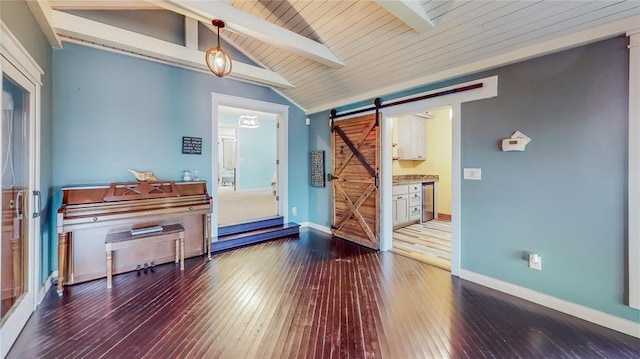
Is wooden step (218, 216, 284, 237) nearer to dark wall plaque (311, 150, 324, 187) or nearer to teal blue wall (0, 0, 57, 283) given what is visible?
dark wall plaque (311, 150, 324, 187)

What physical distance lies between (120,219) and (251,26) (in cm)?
271

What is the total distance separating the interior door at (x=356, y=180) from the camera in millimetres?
4332

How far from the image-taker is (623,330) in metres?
2.18

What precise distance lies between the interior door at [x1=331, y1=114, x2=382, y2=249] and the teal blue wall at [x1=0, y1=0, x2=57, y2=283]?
153 inches

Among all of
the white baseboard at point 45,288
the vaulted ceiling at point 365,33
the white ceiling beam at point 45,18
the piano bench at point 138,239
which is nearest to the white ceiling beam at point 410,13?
the vaulted ceiling at point 365,33

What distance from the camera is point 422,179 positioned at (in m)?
6.11

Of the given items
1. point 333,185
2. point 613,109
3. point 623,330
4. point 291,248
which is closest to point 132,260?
point 291,248

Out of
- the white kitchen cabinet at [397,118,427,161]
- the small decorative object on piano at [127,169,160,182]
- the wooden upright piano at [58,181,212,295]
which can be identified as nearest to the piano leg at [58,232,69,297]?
the wooden upright piano at [58,181,212,295]

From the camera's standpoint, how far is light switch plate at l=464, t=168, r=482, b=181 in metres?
3.09

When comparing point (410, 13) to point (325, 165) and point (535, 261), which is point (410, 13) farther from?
point (325, 165)

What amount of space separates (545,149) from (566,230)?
789 mm

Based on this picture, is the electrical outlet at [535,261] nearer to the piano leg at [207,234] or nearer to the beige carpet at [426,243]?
the beige carpet at [426,243]

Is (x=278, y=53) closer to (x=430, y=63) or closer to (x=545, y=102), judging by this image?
(x=430, y=63)

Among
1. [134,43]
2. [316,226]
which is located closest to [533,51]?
[316,226]
